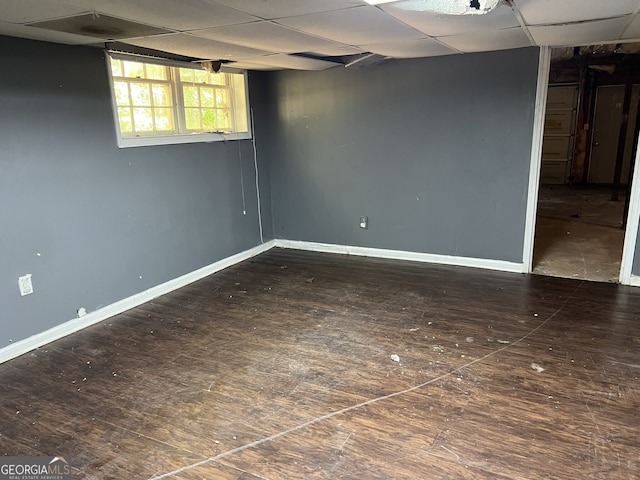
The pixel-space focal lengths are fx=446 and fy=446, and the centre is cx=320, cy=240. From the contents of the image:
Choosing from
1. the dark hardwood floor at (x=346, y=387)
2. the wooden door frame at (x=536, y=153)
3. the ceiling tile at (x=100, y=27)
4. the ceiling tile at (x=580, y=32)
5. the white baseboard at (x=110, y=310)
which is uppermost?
the ceiling tile at (x=580, y=32)

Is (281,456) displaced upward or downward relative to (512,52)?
downward

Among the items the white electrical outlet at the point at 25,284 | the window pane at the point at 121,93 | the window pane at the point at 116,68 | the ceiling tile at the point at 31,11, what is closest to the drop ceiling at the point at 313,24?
the ceiling tile at the point at 31,11

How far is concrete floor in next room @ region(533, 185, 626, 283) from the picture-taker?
4.23 m

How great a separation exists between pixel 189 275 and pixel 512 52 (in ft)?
11.5

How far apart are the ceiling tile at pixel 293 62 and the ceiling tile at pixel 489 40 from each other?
122 cm

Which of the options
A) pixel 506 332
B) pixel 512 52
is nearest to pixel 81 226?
pixel 506 332

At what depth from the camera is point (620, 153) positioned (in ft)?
24.7

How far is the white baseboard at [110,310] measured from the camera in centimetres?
291

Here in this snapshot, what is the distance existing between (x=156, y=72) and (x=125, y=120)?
538mm

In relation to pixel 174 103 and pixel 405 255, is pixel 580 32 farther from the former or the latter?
pixel 174 103

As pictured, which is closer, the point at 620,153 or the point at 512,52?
the point at 512,52

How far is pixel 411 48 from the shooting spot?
359 cm

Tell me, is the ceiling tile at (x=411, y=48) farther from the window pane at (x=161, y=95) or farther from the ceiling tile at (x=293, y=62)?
the window pane at (x=161, y=95)

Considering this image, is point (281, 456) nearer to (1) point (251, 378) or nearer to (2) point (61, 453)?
(1) point (251, 378)
